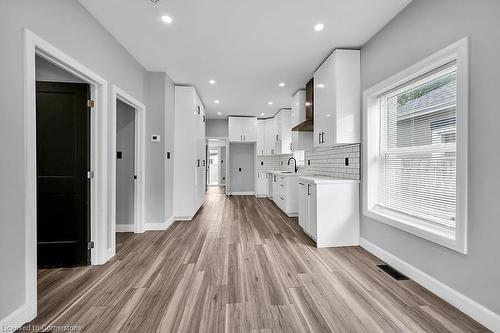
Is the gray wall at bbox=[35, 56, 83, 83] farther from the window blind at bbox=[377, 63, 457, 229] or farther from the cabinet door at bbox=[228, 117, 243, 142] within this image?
the cabinet door at bbox=[228, 117, 243, 142]

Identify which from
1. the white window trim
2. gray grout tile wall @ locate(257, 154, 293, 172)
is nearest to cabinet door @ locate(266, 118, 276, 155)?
gray grout tile wall @ locate(257, 154, 293, 172)

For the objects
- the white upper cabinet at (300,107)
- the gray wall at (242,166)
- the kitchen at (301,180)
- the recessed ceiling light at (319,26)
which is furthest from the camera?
the gray wall at (242,166)

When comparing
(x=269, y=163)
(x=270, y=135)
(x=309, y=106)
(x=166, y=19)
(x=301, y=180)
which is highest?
(x=166, y=19)

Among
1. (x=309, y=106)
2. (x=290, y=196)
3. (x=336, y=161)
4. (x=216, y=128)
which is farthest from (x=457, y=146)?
(x=216, y=128)

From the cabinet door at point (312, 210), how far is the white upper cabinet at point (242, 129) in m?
4.39

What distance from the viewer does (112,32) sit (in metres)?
2.59

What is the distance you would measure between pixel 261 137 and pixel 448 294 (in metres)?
6.13

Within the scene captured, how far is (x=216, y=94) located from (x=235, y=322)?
14.8 feet

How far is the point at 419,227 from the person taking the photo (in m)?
2.03

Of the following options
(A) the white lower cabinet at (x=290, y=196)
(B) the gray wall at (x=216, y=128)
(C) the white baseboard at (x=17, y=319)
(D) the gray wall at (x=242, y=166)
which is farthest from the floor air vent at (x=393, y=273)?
(B) the gray wall at (x=216, y=128)

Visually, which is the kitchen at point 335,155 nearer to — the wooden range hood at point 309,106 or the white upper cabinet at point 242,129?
the wooden range hood at point 309,106

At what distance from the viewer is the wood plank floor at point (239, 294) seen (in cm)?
152

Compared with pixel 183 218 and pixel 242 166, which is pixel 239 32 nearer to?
pixel 183 218

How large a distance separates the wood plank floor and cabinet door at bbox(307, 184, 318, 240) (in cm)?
21
